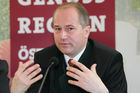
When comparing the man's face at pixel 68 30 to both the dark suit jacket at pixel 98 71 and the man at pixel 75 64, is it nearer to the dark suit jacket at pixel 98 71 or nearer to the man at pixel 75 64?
the man at pixel 75 64

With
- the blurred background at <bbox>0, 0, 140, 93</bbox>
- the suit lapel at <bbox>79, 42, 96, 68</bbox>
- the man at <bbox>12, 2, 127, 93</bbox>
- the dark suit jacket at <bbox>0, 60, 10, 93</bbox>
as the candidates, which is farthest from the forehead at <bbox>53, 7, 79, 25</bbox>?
the blurred background at <bbox>0, 0, 140, 93</bbox>

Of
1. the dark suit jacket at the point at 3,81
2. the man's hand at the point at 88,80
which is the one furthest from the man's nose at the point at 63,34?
the dark suit jacket at the point at 3,81

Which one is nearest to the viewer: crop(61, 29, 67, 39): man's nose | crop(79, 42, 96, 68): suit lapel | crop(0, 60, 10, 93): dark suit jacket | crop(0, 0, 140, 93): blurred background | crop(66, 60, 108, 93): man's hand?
crop(0, 60, 10, 93): dark suit jacket

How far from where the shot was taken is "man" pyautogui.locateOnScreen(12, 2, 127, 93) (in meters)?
1.30

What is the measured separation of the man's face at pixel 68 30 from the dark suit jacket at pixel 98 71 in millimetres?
141

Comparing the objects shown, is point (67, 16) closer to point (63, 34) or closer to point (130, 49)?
point (63, 34)

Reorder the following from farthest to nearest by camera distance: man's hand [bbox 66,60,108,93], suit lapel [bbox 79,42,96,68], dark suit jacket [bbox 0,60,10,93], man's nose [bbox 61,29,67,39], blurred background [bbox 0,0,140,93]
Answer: blurred background [bbox 0,0,140,93] < suit lapel [bbox 79,42,96,68] < man's nose [bbox 61,29,67,39] < man's hand [bbox 66,60,108,93] < dark suit jacket [bbox 0,60,10,93]

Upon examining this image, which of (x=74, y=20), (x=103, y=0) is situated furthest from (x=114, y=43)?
(x=74, y=20)

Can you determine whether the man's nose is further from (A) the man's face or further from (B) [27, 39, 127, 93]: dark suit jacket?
(B) [27, 39, 127, 93]: dark suit jacket

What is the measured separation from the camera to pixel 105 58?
1470 mm

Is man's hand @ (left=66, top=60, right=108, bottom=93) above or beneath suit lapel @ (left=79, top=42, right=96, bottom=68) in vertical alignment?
beneath

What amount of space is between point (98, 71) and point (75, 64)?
0.66 feet

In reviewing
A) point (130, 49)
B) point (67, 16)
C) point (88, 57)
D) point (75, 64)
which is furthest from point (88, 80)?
point (130, 49)

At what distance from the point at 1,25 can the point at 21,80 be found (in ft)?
3.34
